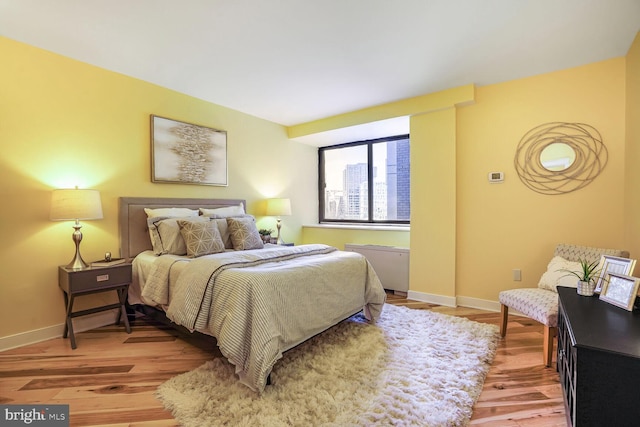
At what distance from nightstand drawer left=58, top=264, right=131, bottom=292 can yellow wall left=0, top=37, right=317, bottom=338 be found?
26 cm

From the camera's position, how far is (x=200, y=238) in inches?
110

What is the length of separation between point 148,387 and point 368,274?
1881 mm

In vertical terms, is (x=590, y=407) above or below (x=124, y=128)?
below

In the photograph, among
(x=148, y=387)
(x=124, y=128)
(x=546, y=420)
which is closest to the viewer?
(x=546, y=420)

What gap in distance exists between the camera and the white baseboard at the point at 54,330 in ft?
7.76

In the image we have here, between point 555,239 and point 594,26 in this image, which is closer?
point 594,26

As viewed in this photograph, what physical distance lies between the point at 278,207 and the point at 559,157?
327 centimetres

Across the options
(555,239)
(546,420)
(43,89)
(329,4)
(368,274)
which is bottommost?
(546,420)

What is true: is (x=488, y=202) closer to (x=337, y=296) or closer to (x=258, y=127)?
(x=337, y=296)

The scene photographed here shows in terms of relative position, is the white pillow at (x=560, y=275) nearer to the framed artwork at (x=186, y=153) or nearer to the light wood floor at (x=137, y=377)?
the light wood floor at (x=137, y=377)

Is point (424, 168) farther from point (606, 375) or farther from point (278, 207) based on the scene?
point (606, 375)

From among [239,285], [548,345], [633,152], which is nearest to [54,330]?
[239,285]

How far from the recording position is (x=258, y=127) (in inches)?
170

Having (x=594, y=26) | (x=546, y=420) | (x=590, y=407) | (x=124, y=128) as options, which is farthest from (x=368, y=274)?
(x=124, y=128)
